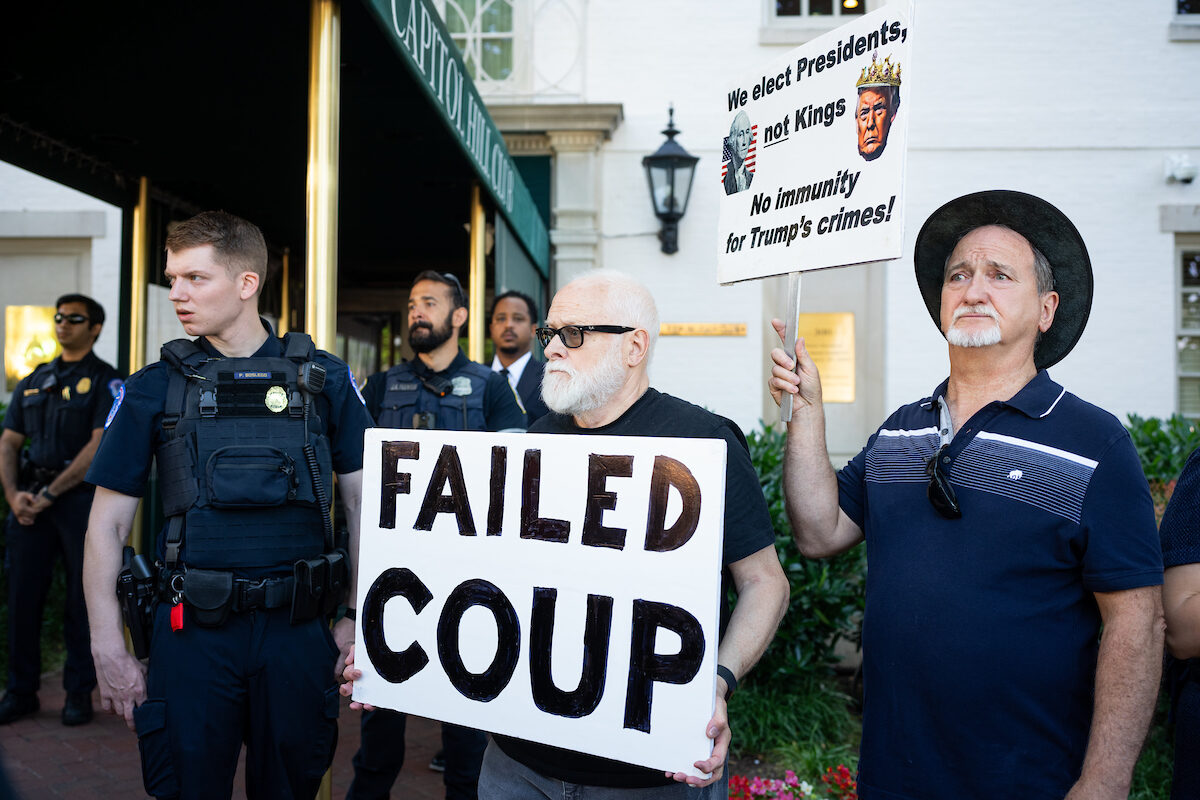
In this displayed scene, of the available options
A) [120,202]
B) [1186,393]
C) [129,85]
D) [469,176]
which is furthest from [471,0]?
[1186,393]

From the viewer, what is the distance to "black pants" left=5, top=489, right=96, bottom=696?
177 inches

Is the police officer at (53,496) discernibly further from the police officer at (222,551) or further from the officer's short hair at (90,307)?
the police officer at (222,551)

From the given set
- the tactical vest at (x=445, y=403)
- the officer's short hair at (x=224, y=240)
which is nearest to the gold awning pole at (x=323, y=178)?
the officer's short hair at (x=224, y=240)

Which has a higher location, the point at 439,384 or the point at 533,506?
the point at 439,384

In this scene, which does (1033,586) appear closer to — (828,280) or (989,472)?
(989,472)

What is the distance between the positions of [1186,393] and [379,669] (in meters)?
9.15

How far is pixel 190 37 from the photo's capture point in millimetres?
3727

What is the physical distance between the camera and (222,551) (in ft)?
7.88

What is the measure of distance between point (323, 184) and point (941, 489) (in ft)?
8.00

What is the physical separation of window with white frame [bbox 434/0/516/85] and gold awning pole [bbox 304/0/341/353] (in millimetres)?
5691

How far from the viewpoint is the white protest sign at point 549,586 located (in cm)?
166

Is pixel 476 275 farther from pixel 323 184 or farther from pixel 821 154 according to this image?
pixel 821 154

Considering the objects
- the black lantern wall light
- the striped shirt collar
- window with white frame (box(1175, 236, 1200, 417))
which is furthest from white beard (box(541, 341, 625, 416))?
window with white frame (box(1175, 236, 1200, 417))

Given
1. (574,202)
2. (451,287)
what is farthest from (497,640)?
(574,202)
